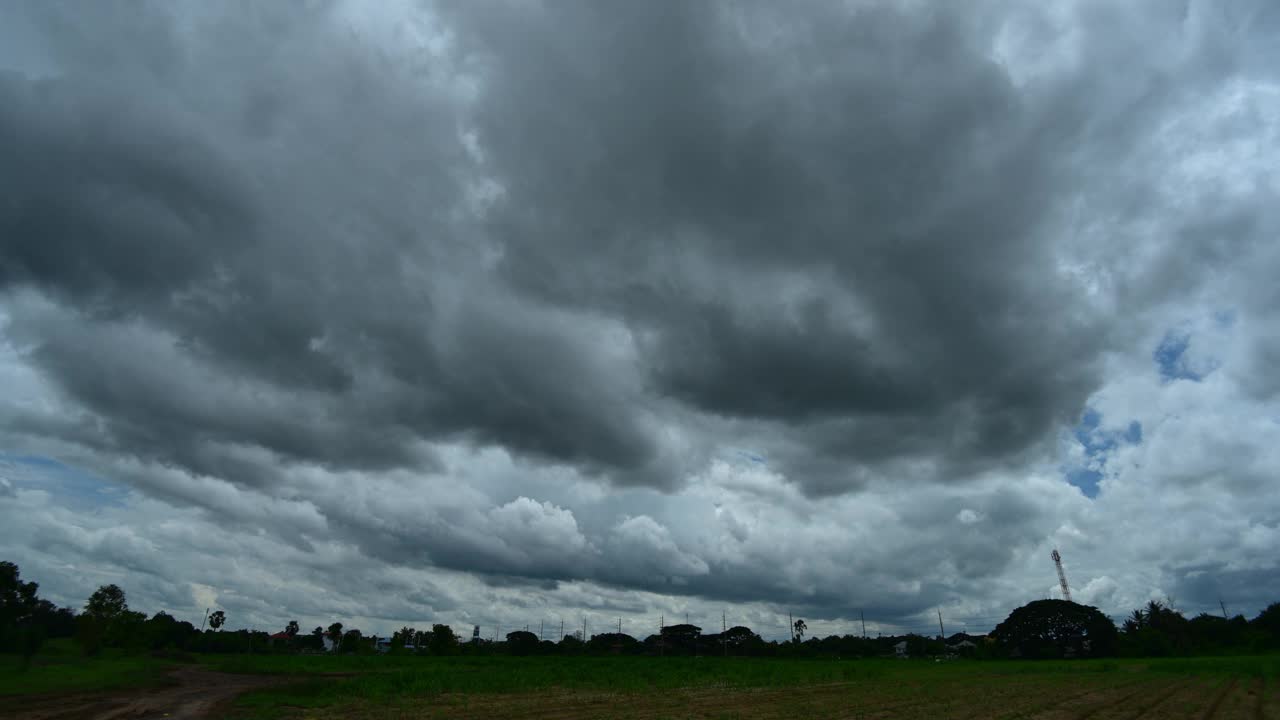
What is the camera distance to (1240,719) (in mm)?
33344

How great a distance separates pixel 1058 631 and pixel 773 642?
2843 inches

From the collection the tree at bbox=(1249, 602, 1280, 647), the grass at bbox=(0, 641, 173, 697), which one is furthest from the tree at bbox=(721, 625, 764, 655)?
the grass at bbox=(0, 641, 173, 697)

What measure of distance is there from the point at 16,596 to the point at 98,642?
20116mm

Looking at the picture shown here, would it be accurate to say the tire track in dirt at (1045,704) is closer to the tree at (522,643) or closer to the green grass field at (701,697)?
the green grass field at (701,697)

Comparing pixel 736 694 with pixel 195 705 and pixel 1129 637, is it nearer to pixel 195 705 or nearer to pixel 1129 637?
pixel 195 705

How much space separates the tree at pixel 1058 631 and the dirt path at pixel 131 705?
524 ft

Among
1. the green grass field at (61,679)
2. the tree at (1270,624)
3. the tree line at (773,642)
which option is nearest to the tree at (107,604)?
the tree line at (773,642)

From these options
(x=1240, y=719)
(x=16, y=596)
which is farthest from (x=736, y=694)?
(x=16, y=596)

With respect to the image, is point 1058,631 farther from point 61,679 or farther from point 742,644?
point 61,679

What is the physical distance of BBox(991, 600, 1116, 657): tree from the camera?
14662cm

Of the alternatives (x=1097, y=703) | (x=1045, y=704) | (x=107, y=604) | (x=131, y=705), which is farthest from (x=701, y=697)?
(x=107, y=604)

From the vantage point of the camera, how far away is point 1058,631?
151 meters

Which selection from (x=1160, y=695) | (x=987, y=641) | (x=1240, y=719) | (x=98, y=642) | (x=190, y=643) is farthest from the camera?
(x=987, y=641)

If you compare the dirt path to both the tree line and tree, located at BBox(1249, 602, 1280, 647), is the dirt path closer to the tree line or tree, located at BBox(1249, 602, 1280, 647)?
the tree line
